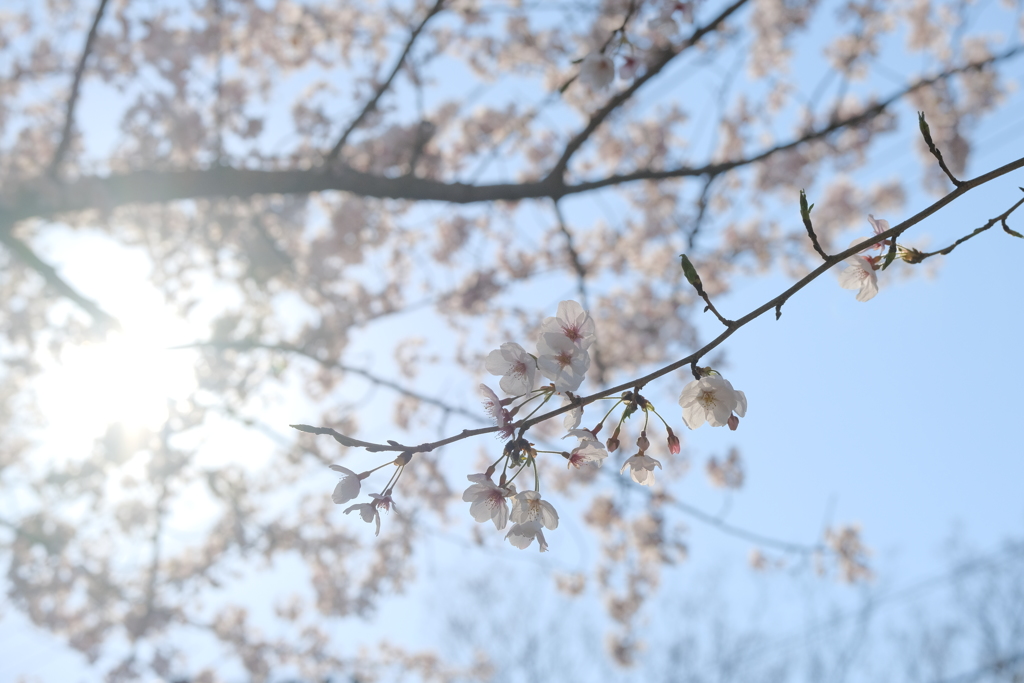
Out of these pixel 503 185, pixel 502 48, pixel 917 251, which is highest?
pixel 502 48

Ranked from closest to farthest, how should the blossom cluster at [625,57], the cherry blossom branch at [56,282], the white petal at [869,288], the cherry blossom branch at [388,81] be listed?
the white petal at [869,288]
the blossom cluster at [625,57]
the cherry blossom branch at [388,81]
the cherry blossom branch at [56,282]

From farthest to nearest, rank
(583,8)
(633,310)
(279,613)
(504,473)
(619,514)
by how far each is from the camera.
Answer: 1. (279,613)
2. (633,310)
3. (619,514)
4. (583,8)
5. (504,473)

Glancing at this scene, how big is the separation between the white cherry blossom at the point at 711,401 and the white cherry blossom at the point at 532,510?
0.30 metres

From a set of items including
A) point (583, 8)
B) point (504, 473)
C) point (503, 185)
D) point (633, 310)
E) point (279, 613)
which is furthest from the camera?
point (279, 613)

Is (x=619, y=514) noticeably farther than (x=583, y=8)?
Yes

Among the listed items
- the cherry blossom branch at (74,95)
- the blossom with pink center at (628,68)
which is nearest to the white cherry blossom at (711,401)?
the blossom with pink center at (628,68)

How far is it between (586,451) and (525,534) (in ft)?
0.62

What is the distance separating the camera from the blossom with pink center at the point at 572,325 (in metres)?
1.12

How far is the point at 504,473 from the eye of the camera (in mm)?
1108

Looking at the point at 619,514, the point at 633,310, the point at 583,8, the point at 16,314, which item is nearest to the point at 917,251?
the point at 583,8

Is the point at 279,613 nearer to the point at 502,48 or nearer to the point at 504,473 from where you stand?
the point at 502,48

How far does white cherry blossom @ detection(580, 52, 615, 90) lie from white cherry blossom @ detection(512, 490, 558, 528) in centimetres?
165

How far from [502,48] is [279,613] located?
809cm

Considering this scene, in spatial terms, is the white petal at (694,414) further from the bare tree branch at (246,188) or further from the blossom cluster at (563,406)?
the bare tree branch at (246,188)
